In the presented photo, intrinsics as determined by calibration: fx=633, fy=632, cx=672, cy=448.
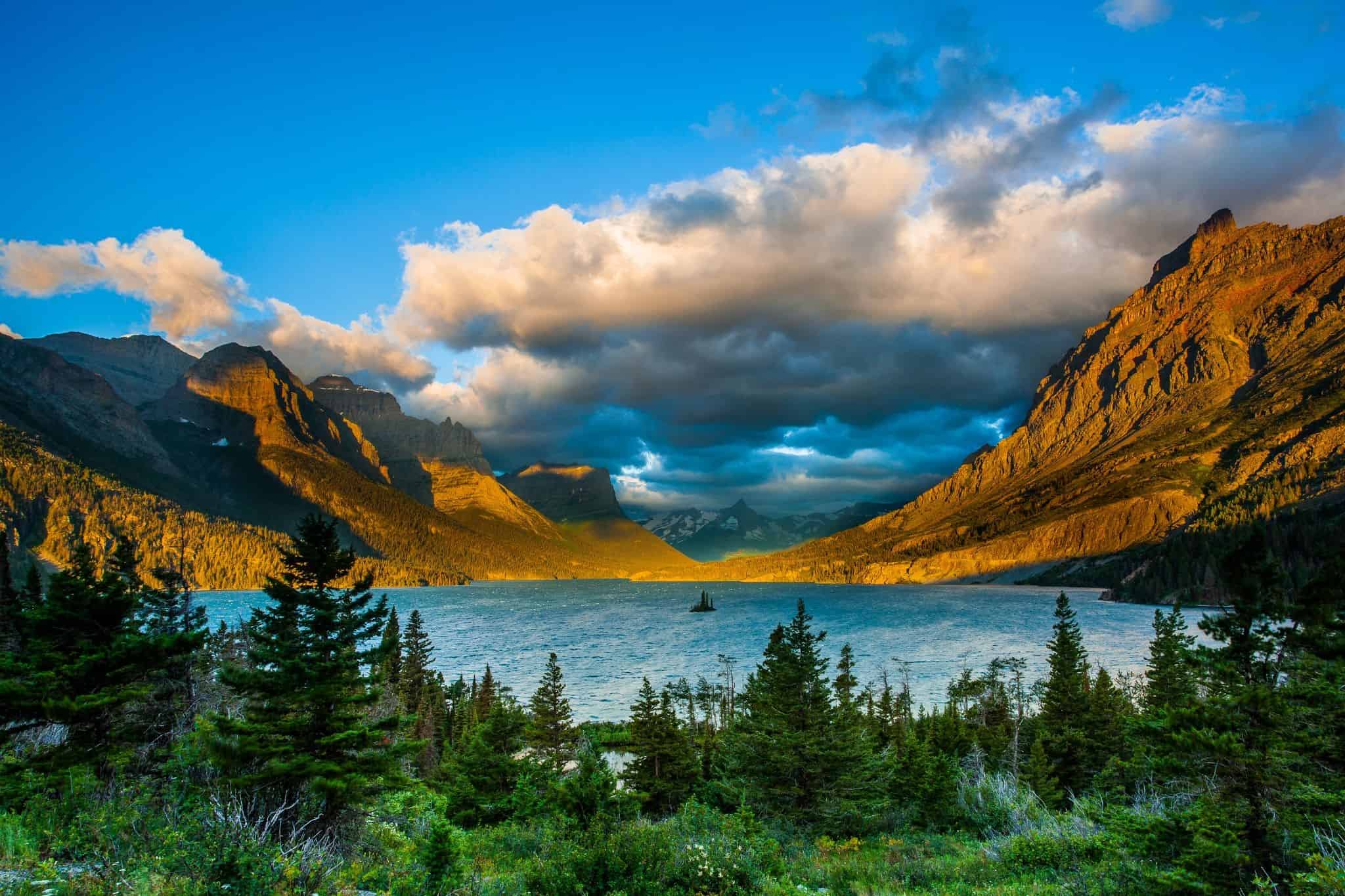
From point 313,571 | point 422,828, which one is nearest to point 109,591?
point 313,571

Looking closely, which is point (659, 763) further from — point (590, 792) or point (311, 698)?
point (311, 698)

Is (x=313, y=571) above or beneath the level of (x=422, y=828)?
above

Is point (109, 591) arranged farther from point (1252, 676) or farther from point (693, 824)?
point (1252, 676)

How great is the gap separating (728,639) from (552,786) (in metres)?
108

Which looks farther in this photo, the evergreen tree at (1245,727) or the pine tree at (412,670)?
the pine tree at (412,670)

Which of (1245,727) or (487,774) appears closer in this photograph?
(1245,727)

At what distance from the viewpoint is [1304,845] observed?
10656mm

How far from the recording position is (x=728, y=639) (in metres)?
131

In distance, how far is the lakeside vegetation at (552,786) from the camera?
35.0 ft

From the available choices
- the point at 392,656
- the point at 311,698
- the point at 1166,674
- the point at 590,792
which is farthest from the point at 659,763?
the point at 1166,674

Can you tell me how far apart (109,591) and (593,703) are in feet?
209

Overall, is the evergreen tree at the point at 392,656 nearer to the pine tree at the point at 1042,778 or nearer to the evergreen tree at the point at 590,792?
the evergreen tree at the point at 590,792

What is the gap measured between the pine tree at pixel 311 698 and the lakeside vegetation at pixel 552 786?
0.08m

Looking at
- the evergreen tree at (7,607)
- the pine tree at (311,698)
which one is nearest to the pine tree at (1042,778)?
the pine tree at (311,698)
